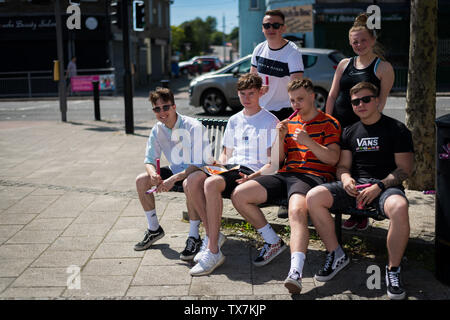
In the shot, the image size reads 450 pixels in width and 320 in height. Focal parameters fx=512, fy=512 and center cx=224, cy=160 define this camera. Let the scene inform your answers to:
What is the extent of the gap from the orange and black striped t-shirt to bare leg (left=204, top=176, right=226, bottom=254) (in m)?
0.58

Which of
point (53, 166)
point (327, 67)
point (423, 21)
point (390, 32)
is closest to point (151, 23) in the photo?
point (390, 32)

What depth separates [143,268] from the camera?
13.0 feet

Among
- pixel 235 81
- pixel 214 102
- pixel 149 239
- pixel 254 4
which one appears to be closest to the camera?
pixel 149 239

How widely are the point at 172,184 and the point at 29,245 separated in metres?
1.42

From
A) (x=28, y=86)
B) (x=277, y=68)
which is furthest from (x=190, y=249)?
(x=28, y=86)

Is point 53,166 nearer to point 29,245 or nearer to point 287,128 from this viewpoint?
point 29,245

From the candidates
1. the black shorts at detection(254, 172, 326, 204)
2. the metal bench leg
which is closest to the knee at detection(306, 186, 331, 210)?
the black shorts at detection(254, 172, 326, 204)

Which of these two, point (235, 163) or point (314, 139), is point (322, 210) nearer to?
point (314, 139)

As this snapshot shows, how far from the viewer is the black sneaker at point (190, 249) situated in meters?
4.10

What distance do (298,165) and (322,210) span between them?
550mm

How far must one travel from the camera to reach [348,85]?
4.26m

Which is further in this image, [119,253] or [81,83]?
[81,83]

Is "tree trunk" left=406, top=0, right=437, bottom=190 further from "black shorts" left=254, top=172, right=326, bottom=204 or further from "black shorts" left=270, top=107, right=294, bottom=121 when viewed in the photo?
"black shorts" left=254, top=172, right=326, bottom=204
